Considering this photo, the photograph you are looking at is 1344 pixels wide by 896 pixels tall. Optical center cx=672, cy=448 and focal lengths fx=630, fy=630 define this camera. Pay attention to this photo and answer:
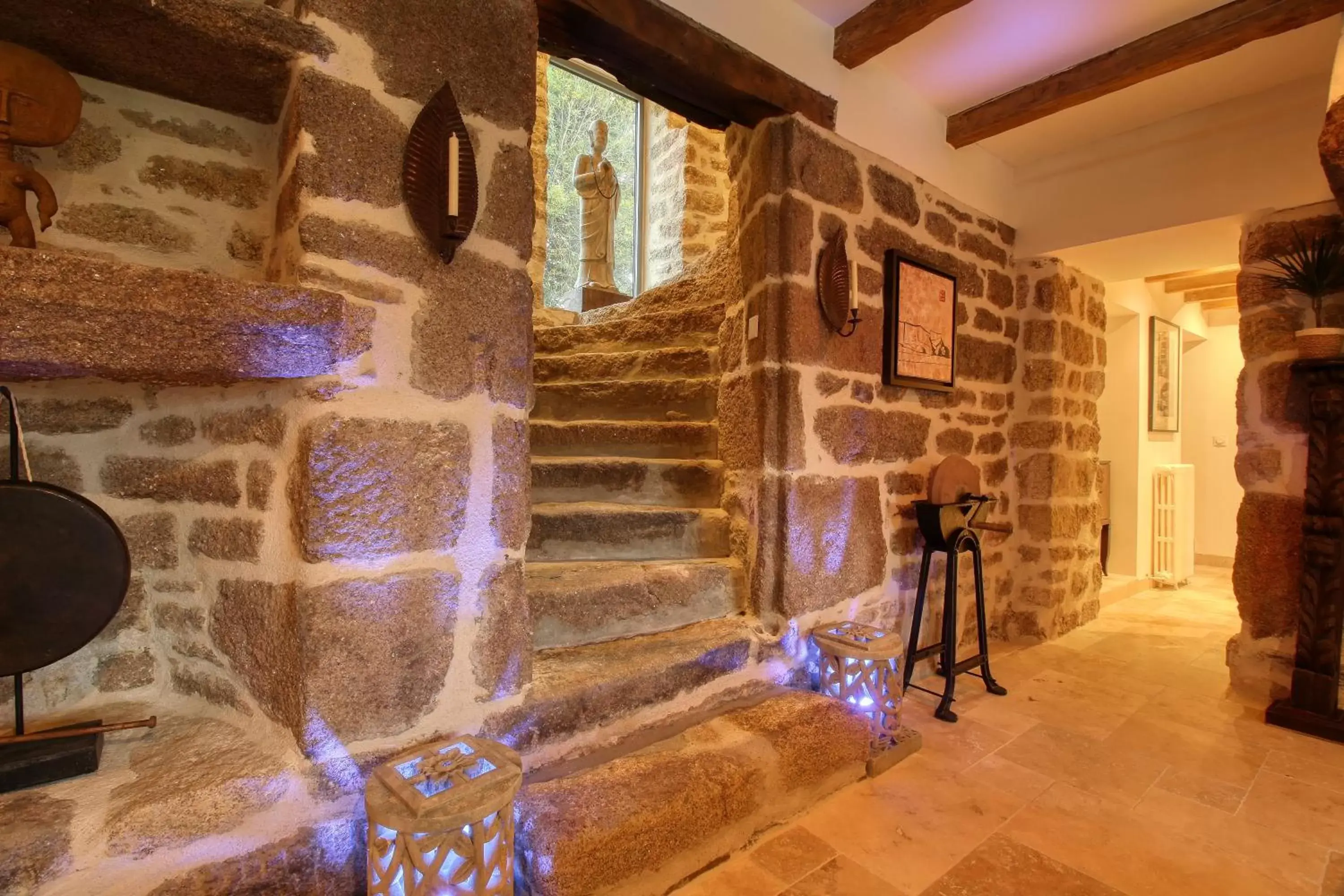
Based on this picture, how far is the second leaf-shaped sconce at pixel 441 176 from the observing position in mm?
1182

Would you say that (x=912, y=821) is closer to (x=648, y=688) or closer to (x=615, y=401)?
(x=648, y=688)

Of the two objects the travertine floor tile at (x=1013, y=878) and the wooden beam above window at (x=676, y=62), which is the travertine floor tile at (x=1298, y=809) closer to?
the travertine floor tile at (x=1013, y=878)

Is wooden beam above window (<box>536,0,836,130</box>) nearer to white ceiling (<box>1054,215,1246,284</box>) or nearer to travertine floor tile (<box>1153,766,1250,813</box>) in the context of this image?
white ceiling (<box>1054,215,1246,284</box>)

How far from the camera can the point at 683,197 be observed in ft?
16.4

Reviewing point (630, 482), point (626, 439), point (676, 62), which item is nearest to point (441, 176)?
point (676, 62)

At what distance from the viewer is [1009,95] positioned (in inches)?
93.5

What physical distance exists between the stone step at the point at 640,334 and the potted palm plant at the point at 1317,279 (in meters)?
2.03

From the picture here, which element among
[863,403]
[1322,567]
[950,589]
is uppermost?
[863,403]

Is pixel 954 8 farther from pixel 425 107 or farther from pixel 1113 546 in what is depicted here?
pixel 1113 546

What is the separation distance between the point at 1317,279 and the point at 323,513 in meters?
3.08

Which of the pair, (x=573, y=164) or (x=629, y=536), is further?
(x=573, y=164)

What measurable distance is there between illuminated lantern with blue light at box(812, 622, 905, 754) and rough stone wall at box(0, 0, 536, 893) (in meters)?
0.98

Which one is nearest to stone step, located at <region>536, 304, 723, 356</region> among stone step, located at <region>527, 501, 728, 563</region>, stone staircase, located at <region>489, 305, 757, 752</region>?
stone staircase, located at <region>489, 305, 757, 752</region>

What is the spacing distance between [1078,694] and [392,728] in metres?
2.40
